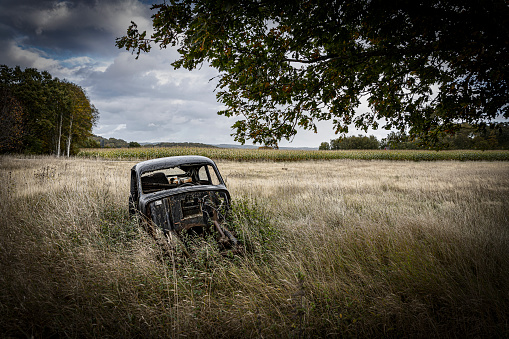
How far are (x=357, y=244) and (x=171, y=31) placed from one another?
4.64 metres

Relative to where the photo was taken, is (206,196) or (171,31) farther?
(206,196)

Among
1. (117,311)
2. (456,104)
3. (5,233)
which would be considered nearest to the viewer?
(117,311)

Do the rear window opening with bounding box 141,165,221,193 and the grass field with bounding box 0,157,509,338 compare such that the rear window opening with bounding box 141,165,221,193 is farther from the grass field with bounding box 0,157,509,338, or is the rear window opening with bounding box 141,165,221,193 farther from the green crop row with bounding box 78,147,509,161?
the green crop row with bounding box 78,147,509,161

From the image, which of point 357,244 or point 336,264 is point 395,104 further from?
point 336,264

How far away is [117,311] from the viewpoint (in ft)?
7.62

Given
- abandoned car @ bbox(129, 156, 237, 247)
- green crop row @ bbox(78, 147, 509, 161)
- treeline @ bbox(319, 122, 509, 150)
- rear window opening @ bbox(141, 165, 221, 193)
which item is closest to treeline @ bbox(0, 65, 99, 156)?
green crop row @ bbox(78, 147, 509, 161)

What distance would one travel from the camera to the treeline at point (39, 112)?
21.9m

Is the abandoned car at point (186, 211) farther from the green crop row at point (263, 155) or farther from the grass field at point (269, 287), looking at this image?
the green crop row at point (263, 155)

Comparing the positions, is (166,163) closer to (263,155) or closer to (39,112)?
(263,155)

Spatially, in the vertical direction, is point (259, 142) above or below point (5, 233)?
above

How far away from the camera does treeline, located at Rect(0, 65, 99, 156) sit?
21.9m

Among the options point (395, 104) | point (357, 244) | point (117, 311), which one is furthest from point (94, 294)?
point (395, 104)

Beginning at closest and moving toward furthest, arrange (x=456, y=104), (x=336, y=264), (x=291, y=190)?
(x=336, y=264) < (x=456, y=104) < (x=291, y=190)

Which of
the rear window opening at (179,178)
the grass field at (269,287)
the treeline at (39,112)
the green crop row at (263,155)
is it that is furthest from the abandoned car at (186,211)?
the green crop row at (263,155)
